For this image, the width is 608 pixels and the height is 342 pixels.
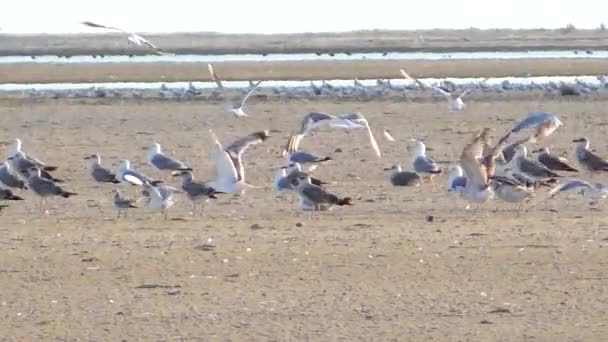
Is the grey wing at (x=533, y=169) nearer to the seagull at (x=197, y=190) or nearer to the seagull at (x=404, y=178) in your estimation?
the seagull at (x=404, y=178)

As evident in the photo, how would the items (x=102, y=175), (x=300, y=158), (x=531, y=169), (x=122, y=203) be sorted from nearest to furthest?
(x=122, y=203) < (x=531, y=169) < (x=102, y=175) < (x=300, y=158)

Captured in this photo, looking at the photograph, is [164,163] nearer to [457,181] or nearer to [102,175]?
[102,175]

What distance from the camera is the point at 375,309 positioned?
9750 mm

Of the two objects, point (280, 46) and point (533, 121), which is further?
point (280, 46)

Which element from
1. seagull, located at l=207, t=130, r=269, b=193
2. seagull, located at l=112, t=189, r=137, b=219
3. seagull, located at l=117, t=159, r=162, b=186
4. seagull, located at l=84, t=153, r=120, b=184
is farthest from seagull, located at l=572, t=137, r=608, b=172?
seagull, located at l=112, t=189, r=137, b=219

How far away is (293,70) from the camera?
43500 millimetres

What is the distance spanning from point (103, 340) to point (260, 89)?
2274cm

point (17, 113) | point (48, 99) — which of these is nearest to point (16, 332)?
point (17, 113)

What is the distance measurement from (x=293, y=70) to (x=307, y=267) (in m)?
32.3

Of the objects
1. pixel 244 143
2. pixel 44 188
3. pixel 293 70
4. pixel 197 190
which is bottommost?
pixel 293 70

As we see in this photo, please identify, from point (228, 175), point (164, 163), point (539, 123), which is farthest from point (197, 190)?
point (539, 123)

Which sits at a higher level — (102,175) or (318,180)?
(318,180)

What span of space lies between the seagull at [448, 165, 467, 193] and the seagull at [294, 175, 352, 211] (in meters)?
1.10

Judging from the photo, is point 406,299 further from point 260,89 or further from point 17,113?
point 260,89
